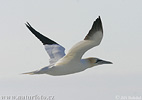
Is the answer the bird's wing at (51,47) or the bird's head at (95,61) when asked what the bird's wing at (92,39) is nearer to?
the bird's head at (95,61)

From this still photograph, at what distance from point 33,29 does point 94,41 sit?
A: 7280 mm

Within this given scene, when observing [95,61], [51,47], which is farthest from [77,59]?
[51,47]

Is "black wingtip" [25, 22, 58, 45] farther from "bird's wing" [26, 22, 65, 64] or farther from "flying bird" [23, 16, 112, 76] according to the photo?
"flying bird" [23, 16, 112, 76]

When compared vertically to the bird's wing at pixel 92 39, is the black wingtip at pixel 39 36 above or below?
above

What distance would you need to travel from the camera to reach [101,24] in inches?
677

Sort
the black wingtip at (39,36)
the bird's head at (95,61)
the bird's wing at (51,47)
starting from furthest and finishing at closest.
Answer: the black wingtip at (39,36), the bird's wing at (51,47), the bird's head at (95,61)

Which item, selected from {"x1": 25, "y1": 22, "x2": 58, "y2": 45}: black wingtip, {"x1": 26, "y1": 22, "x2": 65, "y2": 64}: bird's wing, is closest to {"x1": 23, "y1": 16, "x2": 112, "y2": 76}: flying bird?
{"x1": 26, "y1": 22, "x2": 65, "y2": 64}: bird's wing

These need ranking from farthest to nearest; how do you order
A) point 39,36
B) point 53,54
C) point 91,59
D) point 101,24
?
point 39,36
point 53,54
point 91,59
point 101,24

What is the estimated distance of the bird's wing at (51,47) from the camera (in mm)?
21425

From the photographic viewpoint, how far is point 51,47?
22531 millimetres

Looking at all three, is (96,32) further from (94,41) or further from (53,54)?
(53,54)

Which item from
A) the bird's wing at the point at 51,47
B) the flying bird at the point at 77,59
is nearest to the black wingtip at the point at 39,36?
the bird's wing at the point at 51,47

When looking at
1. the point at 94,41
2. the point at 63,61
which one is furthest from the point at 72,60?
the point at 94,41

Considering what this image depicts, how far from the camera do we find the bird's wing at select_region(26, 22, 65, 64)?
2142 cm
